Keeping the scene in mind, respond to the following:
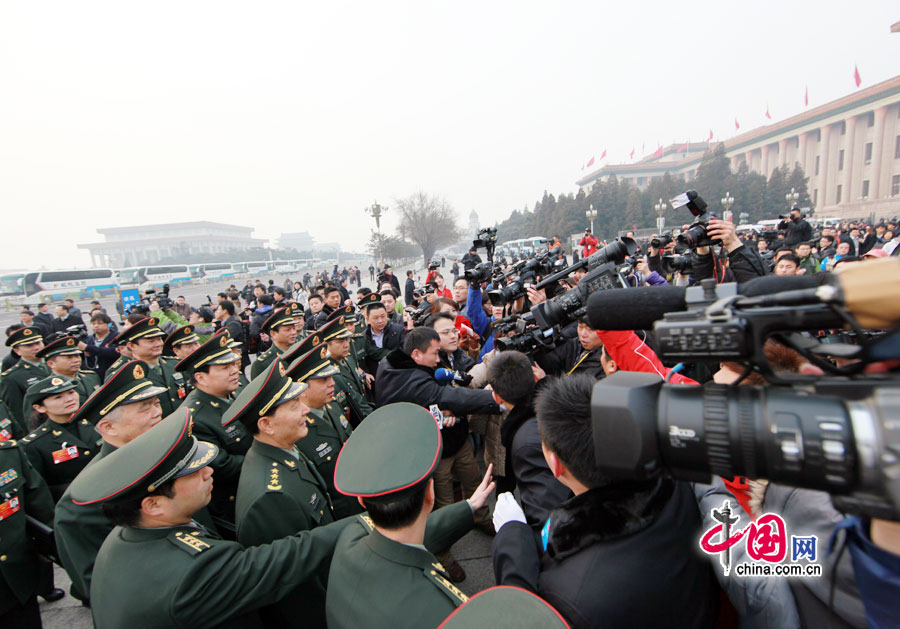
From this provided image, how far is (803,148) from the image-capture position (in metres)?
54.4

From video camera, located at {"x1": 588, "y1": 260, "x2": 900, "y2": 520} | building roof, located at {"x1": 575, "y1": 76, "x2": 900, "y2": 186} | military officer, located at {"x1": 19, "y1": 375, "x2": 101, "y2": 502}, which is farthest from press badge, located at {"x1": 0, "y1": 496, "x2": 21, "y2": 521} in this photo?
building roof, located at {"x1": 575, "y1": 76, "x2": 900, "y2": 186}

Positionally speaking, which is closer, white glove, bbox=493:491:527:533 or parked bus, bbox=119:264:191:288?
white glove, bbox=493:491:527:533

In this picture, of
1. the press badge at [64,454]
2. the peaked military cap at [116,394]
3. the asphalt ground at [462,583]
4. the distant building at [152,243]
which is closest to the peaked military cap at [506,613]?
the asphalt ground at [462,583]

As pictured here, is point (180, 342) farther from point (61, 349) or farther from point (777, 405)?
point (777, 405)

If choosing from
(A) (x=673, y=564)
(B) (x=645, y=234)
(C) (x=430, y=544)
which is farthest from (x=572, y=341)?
(B) (x=645, y=234)

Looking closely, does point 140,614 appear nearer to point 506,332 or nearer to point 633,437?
point 633,437

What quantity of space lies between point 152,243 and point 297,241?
4923 cm

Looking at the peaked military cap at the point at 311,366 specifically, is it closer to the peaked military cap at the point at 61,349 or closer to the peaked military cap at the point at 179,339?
the peaked military cap at the point at 179,339

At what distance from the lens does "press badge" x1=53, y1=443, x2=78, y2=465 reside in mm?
3305

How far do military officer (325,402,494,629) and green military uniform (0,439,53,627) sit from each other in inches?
102

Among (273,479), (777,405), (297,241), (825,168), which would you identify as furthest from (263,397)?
(297,241)

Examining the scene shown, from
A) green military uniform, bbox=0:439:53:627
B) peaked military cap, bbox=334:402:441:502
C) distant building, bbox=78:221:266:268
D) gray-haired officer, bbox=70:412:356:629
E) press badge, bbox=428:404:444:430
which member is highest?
distant building, bbox=78:221:266:268

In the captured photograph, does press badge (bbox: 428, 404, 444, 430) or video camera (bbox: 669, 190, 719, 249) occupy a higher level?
video camera (bbox: 669, 190, 719, 249)

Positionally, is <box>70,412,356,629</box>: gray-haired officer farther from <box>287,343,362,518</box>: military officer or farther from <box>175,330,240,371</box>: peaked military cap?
<box>175,330,240,371</box>: peaked military cap
